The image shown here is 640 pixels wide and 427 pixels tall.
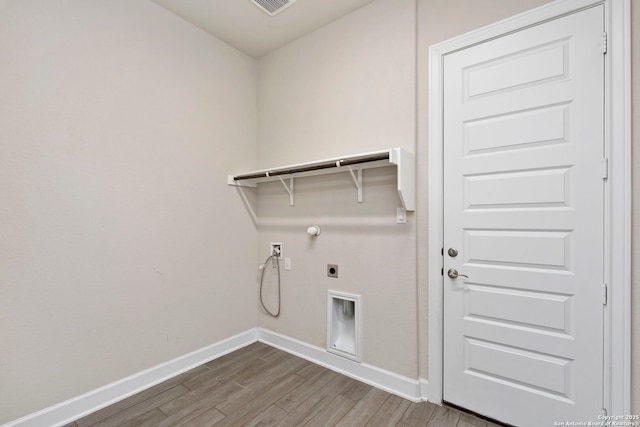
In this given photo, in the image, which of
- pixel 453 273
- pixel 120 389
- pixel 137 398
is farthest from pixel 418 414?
pixel 120 389

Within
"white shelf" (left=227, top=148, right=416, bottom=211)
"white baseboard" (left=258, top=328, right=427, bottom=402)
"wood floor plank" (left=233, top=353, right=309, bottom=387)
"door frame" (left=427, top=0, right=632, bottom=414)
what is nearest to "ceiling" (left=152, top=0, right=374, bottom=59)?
"white shelf" (left=227, top=148, right=416, bottom=211)

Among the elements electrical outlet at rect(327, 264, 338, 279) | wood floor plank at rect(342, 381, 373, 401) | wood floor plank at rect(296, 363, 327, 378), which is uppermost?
electrical outlet at rect(327, 264, 338, 279)

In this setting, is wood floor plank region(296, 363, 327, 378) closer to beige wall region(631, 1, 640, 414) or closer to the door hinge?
beige wall region(631, 1, 640, 414)

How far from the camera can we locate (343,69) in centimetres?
237

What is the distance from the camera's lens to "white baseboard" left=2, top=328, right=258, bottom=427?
1.70m

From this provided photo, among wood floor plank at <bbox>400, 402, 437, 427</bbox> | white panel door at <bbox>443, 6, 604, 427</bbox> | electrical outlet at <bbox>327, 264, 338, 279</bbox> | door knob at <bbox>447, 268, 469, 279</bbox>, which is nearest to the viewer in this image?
white panel door at <bbox>443, 6, 604, 427</bbox>

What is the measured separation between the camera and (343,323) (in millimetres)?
2438

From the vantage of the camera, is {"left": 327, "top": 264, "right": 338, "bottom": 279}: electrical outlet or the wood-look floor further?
{"left": 327, "top": 264, "right": 338, "bottom": 279}: electrical outlet

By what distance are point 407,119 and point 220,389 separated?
7.91 ft

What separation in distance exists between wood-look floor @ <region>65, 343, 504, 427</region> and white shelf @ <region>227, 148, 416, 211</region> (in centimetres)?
135

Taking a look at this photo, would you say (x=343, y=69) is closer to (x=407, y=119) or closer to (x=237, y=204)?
(x=407, y=119)

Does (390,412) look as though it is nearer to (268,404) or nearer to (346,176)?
(268,404)

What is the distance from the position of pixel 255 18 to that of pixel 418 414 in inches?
126

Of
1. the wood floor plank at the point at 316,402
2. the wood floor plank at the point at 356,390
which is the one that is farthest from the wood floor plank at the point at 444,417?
the wood floor plank at the point at 316,402
